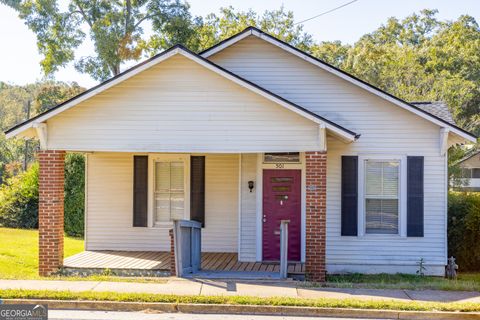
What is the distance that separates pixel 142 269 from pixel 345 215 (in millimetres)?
5015

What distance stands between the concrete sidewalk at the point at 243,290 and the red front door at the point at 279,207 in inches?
131

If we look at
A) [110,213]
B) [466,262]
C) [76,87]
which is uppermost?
[76,87]

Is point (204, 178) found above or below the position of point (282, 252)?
above

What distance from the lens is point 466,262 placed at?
658 inches

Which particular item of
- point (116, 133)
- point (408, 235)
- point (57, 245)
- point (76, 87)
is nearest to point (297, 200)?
point (408, 235)

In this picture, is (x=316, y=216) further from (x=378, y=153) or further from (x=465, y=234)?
(x=465, y=234)

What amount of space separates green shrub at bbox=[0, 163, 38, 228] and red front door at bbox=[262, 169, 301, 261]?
1262 cm

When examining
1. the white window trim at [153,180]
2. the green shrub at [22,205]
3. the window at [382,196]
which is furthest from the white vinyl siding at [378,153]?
the green shrub at [22,205]

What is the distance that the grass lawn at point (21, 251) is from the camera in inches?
571

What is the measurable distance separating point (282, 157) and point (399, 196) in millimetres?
3003

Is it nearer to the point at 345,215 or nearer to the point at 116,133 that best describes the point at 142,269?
the point at 116,133

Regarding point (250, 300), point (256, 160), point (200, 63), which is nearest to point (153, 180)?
point (256, 160)

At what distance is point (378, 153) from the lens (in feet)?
50.0

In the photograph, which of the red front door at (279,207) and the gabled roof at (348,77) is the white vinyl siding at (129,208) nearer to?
the red front door at (279,207)
